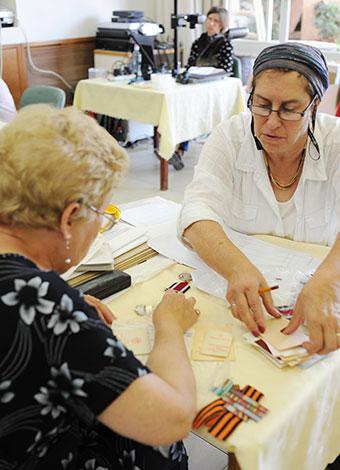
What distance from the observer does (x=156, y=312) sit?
1088mm

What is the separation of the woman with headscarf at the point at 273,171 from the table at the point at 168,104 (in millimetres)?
2172

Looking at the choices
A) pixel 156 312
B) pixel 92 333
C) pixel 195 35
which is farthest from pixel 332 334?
pixel 195 35

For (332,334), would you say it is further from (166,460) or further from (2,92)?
(2,92)

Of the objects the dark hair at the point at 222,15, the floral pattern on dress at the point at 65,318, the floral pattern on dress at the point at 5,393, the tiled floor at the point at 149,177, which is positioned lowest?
the tiled floor at the point at 149,177

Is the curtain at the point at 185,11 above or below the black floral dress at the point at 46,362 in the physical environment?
above

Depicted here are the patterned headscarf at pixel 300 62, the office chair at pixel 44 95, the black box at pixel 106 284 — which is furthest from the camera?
the office chair at pixel 44 95

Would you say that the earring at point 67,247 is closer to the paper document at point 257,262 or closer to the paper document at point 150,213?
the paper document at point 257,262

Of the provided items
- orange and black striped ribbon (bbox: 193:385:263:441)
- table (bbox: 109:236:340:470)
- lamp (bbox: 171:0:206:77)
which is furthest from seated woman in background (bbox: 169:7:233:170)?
orange and black striped ribbon (bbox: 193:385:263:441)

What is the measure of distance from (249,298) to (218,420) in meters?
0.32

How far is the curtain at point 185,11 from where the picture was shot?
18.5 feet

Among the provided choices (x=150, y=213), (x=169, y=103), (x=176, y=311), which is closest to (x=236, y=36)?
(x=169, y=103)

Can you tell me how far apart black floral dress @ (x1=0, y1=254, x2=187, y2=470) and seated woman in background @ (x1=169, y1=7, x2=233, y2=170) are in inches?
152

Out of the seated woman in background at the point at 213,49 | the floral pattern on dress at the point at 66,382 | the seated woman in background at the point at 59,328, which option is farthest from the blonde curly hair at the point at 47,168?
the seated woman in background at the point at 213,49

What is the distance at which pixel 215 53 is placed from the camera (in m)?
4.69
